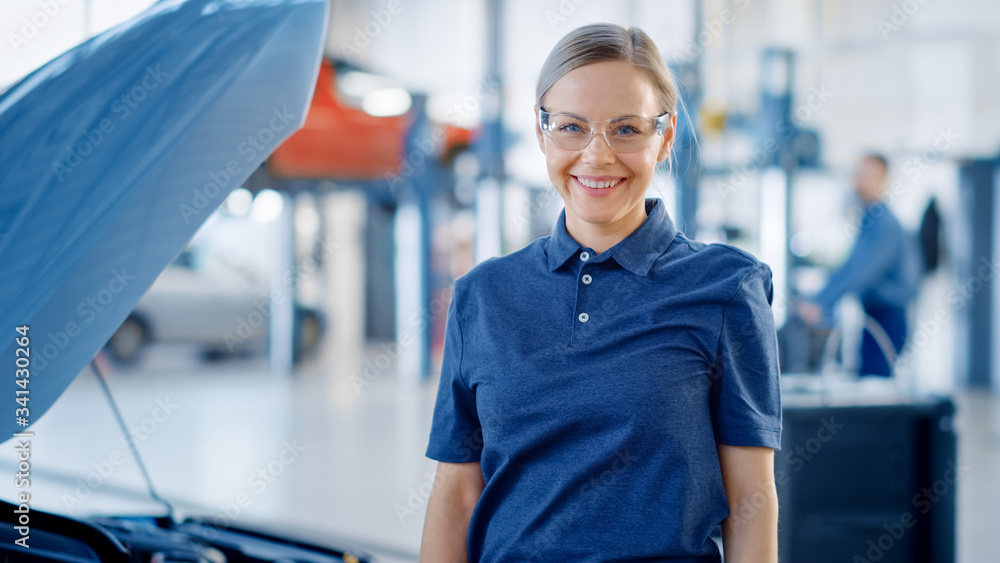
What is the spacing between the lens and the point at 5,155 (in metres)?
1.09

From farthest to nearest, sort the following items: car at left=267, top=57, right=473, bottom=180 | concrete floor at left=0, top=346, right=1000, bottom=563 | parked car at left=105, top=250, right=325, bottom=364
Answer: parked car at left=105, top=250, right=325, bottom=364 < car at left=267, top=57, right=473, bottom=180 < concrete floor at left=0, top=346, right=1000, bottom=563

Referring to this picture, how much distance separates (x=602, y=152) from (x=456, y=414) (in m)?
0.43

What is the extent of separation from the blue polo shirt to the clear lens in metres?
0.13

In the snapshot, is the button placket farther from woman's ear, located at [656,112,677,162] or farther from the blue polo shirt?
woman's ear, located at [656,112,677,162]

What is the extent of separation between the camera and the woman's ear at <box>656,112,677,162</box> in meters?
1.16

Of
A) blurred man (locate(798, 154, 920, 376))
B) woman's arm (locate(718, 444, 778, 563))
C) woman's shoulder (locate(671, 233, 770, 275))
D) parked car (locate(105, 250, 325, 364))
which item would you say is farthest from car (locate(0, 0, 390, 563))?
parked car (locate(105, 250, 325, 364))

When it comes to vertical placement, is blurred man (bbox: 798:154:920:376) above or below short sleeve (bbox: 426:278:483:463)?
above

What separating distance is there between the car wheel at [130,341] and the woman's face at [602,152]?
8.30 m

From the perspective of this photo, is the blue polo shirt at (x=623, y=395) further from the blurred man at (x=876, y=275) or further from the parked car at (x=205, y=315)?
the parked car at (x=205, y=315)

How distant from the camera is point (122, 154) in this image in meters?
1.07

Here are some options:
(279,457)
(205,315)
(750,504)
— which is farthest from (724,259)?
(205,315)

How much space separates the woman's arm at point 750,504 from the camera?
1051mm

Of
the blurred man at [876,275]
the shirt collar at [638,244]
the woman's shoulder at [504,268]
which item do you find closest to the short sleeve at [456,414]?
the woman's shoulder at [504,268]

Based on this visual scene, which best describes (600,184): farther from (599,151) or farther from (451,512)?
(451,512)
